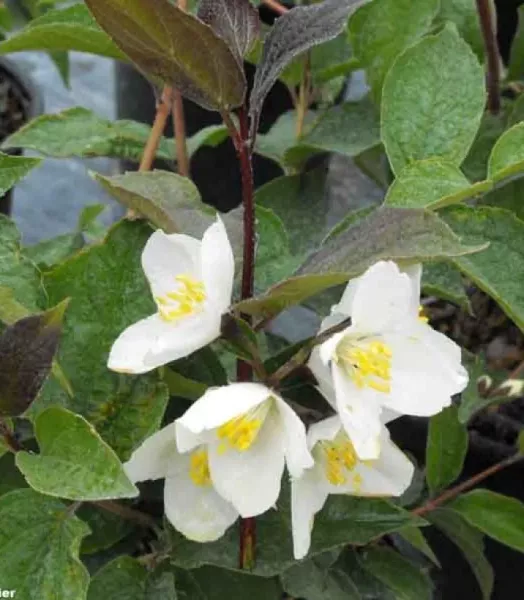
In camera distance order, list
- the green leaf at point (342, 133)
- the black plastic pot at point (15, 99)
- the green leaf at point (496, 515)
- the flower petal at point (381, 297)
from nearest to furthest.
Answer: the flower petal at point (381, 297)
the green leaf at point (496, 515)
the green leaf at point (342, 133)
the black plastic pot at point (15, 99)

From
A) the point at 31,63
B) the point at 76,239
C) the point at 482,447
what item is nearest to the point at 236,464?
the point at 76,239

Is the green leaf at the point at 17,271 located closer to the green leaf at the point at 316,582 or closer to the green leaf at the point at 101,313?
the green leaf at the point at 101,313

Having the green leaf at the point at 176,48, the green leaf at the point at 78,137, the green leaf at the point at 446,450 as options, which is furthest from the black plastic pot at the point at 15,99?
the green leaf at the point at 176,48

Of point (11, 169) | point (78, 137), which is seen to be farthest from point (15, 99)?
point (11, 169)

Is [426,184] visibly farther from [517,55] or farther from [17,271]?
[517,55]

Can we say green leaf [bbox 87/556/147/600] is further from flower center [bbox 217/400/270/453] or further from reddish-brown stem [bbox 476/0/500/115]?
reddish-brown stem [bbox 476/0/500/115]
